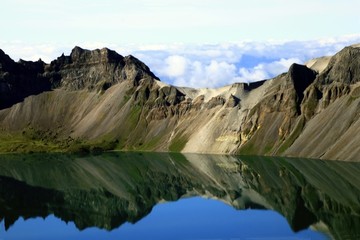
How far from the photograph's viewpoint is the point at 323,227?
92.2 metres

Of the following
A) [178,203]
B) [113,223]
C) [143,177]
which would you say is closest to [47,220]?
[113,223]

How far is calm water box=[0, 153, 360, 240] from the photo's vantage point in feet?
316

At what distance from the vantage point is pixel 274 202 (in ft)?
405

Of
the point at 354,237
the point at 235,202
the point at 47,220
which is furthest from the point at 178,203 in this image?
the point at 354,237

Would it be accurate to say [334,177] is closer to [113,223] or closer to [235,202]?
[235,202]

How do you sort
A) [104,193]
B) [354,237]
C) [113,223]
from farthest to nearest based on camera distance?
1. [104,193]
2. [113,223]
3. [354,237]

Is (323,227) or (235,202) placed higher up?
(323,227)

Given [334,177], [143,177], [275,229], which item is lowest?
[143,177]

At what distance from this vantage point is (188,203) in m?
130

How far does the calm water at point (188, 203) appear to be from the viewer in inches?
3794

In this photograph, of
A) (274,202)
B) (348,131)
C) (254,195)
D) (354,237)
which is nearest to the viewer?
(354,237)

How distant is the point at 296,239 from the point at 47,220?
49868 mm

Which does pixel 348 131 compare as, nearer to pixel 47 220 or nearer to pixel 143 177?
pixel 143 177

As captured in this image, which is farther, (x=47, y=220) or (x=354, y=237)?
(x=47, y=220)
